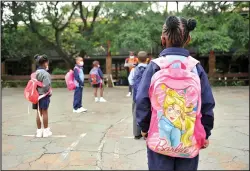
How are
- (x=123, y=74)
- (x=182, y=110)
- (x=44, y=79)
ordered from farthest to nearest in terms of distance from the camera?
(x=123, y=74) < (x=44, y=79) < (x=182, y=110)

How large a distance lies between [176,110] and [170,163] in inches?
16.4

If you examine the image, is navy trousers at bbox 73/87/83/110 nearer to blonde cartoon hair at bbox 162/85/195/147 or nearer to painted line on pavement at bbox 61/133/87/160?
painted line on pavement at bbox 61/133/87/160

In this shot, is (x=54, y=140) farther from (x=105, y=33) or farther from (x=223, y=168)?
(x=105, y=33)

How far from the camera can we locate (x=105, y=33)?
1562 cm

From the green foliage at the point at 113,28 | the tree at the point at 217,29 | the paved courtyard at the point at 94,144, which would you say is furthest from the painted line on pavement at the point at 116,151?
the tree at the point at 217,29

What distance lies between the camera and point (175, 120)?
7.04 feet

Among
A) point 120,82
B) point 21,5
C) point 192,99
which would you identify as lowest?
point 120,82

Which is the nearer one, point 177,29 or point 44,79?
point 177,29

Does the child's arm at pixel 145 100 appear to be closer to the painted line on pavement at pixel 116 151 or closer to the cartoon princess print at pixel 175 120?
the cartoon princess print at pixel 175 120

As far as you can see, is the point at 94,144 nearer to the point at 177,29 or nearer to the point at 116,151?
the point at 116,151

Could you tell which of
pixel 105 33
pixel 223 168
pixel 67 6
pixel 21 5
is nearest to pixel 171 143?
pixel 223 168

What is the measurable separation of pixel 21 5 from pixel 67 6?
296cm

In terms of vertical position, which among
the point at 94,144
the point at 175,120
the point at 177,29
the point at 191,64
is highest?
the point at 177,29

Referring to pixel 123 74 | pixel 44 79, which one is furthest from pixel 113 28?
pixel 44 79
